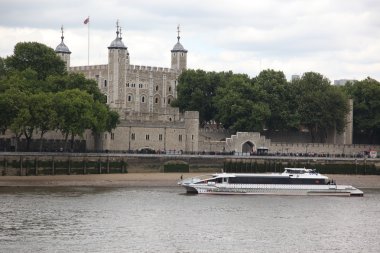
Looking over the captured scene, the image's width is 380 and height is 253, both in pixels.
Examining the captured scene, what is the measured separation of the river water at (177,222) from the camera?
56625 millimetres

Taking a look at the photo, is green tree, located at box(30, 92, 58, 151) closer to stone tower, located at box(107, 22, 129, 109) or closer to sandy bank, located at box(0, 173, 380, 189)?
sandy bank, located at box(0, 173, 380, 189)

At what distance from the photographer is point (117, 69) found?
13175cm

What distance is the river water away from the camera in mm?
56625

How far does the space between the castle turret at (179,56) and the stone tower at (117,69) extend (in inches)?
510

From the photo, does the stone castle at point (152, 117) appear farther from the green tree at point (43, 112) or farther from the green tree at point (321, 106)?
the green tree at point (43, 112)

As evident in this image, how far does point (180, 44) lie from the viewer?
146 m

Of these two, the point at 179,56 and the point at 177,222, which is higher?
the point at 179,56

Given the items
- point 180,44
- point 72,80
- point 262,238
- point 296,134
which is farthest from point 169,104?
point 262,238

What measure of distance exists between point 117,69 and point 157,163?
32.2m

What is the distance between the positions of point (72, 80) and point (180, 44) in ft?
130

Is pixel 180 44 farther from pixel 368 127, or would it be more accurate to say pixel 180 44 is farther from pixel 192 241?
pixel 192 241

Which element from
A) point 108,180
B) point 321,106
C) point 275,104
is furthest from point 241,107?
point 108,180

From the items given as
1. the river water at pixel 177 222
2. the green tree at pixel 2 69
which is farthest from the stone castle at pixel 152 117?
the river water at pixel 177 222

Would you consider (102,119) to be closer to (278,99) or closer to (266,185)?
(266,185)
